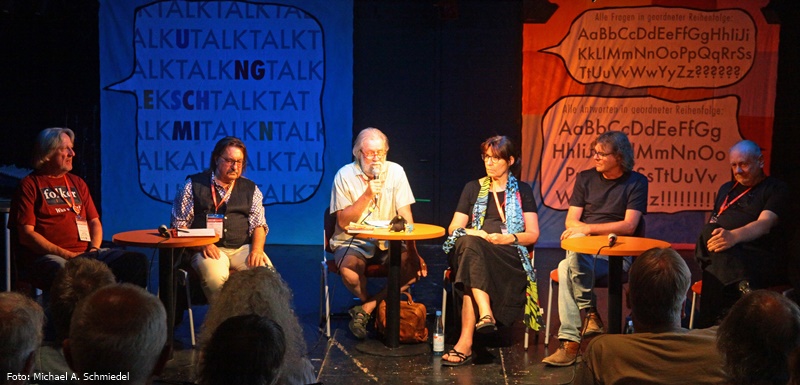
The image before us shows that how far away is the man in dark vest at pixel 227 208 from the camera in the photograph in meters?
4.59

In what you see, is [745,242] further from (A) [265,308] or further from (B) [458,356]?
(A) [265,308]

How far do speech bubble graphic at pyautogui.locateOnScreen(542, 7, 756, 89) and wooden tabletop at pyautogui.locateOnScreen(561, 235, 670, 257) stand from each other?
334cm

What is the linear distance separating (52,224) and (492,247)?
240 cm

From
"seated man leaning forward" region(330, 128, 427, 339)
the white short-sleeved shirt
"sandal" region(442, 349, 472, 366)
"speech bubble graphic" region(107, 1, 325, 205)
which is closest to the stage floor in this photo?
"sandal" region(442, 349, 472, 366)

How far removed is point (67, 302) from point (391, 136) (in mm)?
5461

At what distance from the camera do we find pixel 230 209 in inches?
183

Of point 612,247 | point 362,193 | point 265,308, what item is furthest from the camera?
point 362,193

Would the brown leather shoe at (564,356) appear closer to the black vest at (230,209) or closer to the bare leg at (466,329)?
the bare leg at (466,329)

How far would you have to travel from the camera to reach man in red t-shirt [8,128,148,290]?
430 cm

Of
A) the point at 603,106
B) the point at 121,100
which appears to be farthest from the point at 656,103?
the point at 121,100

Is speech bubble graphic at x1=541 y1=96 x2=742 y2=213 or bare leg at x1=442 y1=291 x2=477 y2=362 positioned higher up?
speech bubble graphic at x1=541 y1=96 x2=742 y2=213

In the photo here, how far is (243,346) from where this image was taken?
5.44 feet

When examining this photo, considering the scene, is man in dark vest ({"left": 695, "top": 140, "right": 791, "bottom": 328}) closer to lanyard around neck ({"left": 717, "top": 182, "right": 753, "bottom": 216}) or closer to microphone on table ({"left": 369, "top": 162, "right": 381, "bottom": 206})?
lanyard around neck ({"left": 717, "top": 182, "right": 753, "bottom": 216})

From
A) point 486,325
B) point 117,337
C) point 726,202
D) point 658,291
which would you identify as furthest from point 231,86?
point 117,337
